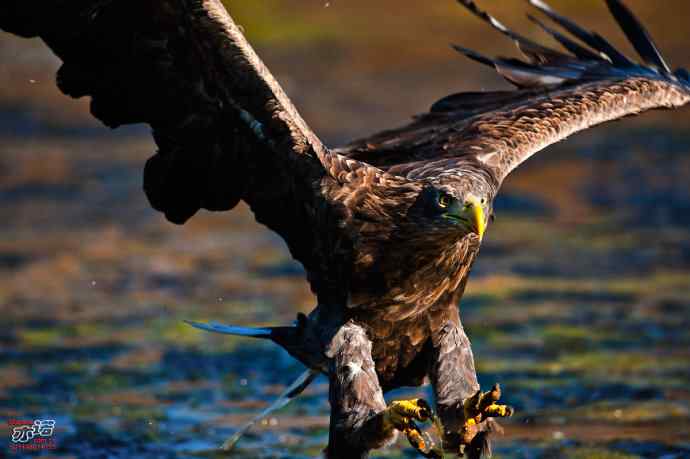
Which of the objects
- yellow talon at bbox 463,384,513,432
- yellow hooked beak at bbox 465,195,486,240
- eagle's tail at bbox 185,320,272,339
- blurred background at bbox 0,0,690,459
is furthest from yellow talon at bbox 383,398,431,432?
blurred background at bbox 0,0,690,459

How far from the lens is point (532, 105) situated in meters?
6.75

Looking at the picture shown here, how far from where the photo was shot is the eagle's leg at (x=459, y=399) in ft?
18.0

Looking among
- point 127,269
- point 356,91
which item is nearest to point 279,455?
point 127,269

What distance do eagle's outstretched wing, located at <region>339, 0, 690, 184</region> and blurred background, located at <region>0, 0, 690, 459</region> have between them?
5.20ft

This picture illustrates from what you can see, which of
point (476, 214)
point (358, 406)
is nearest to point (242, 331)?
point (358, 406)

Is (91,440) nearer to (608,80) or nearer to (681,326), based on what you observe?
(608,80)

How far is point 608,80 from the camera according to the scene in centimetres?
722

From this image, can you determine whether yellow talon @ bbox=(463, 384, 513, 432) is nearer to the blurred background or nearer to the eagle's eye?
the eagle's eye

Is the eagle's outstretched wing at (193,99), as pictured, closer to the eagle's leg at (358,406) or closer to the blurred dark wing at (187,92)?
the blurred dark wing at (187,92)

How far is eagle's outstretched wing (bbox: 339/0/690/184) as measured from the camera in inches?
244

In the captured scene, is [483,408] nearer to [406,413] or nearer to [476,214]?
[406,413]

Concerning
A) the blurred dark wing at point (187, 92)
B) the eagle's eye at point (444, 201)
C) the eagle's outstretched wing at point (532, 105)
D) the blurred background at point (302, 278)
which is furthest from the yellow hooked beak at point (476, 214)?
the blurred background at point (302, 278)

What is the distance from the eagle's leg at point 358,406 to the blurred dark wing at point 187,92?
0.65m

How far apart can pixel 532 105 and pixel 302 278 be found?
4.51 metres
